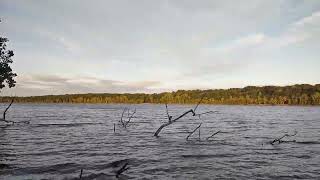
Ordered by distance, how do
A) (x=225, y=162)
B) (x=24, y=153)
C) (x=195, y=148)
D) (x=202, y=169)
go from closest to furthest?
(x=202, y=169), (x=225, y=162), (x=24, y=153), (x=195, y=148)

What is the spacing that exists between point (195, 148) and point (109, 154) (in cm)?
821

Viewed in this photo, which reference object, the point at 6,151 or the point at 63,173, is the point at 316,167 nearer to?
the point at 63,173

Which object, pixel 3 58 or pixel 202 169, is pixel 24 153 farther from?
pixel 3 58

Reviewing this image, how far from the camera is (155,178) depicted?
19.8 m

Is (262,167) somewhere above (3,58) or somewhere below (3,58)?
below

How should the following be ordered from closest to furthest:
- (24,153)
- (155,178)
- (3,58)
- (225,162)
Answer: (155,178)
(225,162)
(24,153)
(3,58)

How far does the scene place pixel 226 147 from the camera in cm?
3322

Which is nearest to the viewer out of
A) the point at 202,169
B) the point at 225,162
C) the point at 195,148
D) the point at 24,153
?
the point at 202,169

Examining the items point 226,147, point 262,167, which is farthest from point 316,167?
point 226,147

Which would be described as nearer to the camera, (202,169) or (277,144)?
(202,169)

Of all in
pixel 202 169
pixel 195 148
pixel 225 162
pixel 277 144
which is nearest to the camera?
pixel 202 169

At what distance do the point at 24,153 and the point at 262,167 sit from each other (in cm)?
1728

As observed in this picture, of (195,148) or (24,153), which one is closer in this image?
(24,153)

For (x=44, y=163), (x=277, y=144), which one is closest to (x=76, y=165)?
(x=44, y=163)
